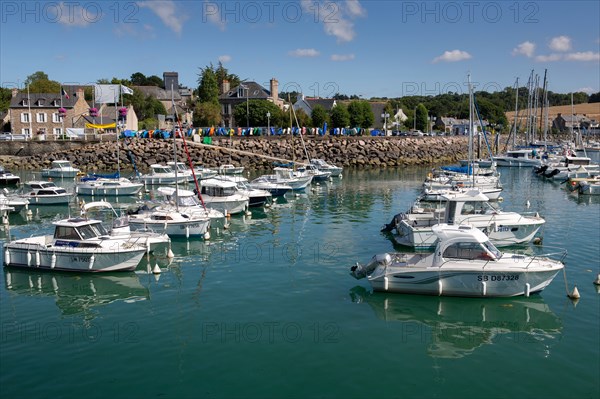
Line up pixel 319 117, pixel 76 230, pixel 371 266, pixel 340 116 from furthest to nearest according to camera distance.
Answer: pixel 319 117
pixel 340 116
pixel 76 230
pixel 371 266

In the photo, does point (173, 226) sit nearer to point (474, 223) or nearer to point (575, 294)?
point (474, 223)

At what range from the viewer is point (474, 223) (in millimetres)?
33125

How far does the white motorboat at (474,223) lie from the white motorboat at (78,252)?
50.7ft

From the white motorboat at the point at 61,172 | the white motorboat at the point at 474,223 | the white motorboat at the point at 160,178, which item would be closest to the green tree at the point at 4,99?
the white motorboat at the point at 61,172

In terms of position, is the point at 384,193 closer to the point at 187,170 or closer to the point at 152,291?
the point at 187,170

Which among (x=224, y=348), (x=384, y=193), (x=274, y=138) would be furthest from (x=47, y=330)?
(x=274, y=138)

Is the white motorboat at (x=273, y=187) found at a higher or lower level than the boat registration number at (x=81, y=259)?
higher

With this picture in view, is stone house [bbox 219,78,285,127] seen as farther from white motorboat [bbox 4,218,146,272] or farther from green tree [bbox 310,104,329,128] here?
white motorboat [bbox 4,218,146,272]

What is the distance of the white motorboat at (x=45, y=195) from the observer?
51.2 metres

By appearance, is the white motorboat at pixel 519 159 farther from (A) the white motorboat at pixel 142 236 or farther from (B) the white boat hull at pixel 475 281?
(A) the white motorboat at pixel 142 236

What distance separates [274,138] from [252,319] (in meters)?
78.7

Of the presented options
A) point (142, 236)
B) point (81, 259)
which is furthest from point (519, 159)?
point (81, 259)

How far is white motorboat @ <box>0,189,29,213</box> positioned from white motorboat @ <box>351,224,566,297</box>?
35.3m

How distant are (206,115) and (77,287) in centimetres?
8808
